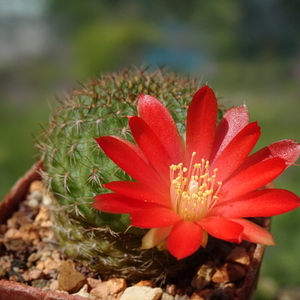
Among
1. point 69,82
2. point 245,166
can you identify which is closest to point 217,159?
point 245,166

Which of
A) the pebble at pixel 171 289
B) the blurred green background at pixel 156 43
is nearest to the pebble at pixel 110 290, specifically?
the pebble at pixel 171 289

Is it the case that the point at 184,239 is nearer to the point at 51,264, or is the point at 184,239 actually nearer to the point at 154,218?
the point at 154,218

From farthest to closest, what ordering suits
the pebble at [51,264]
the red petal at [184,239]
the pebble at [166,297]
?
the pebble at [51,264] → the pebble at [166,297] → the red petal at [184,239]

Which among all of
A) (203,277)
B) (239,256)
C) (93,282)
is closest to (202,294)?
(203,277)

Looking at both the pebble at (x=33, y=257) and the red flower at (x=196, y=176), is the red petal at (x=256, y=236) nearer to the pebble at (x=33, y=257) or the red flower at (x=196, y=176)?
the red flower at (x=196, y=176)

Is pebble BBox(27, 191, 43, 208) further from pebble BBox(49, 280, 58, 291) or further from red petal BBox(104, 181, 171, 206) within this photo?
red petal BBox(104, 181, 171, 206)

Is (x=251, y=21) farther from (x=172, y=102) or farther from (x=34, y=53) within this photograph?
(x=172, y=102)

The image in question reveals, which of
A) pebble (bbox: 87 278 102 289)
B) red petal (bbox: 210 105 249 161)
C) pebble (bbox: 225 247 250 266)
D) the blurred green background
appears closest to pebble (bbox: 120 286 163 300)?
pebble (bbox: 87 278 102 289)
